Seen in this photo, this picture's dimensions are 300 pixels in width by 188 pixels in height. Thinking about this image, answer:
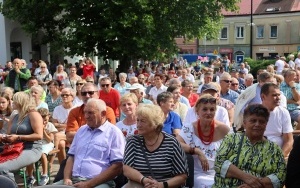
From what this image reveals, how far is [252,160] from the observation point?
3.60 meters

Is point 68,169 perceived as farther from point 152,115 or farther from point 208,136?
point 208,136

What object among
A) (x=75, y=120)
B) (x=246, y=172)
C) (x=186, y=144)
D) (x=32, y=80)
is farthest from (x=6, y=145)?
(x=32, y=80)

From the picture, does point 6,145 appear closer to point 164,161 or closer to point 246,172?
point 164,161

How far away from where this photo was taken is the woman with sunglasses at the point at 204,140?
4.26 m

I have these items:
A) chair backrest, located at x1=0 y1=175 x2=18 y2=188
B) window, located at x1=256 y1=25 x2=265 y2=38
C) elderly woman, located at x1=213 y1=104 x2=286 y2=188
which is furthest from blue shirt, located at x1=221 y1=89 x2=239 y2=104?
window, located at x1=256 y1=25 x2=265 y2=38

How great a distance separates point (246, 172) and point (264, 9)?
52054 millimetres

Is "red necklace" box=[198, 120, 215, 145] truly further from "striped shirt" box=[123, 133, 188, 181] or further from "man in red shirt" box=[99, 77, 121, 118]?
"man in red shirt" box=[99, 77, 121, 118]

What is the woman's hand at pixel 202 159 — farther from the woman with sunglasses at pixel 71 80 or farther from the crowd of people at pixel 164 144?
the woman with sunglasses at pixel 71 80

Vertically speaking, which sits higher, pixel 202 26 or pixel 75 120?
pixel 202 26

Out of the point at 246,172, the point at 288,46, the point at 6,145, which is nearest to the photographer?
the point at 246,172

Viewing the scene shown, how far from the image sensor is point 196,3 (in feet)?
62.3

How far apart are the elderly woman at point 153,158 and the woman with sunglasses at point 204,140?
0.49 meters

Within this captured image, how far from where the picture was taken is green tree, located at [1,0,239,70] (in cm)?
1786

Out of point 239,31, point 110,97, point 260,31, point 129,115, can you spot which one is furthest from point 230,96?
point 239,31
